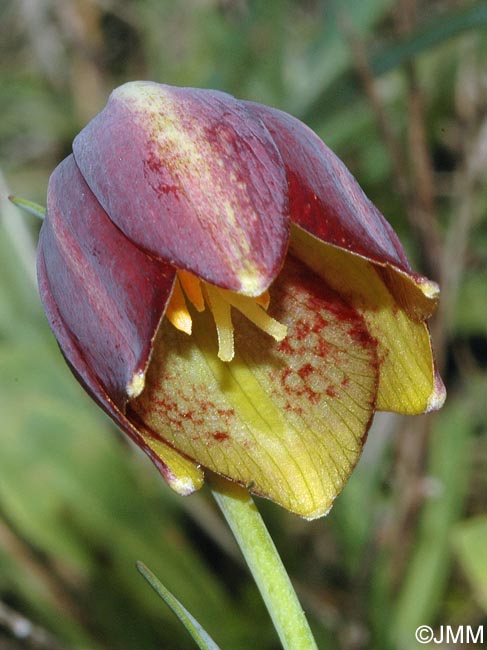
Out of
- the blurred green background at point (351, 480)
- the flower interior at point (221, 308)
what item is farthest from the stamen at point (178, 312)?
the blurred green background at point (351, 480)

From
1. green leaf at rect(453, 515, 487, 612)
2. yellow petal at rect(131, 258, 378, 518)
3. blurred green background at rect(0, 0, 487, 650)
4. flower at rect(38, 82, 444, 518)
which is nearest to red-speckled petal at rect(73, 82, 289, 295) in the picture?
flower at rect(38, 82, 444, 518)

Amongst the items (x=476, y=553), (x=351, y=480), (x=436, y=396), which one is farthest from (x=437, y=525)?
(x=436, y=396)

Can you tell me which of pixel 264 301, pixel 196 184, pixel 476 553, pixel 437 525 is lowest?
pixel 437 525

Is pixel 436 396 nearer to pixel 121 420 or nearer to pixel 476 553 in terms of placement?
pixel 121 420

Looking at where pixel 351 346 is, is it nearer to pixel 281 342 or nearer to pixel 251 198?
pixel 281 342

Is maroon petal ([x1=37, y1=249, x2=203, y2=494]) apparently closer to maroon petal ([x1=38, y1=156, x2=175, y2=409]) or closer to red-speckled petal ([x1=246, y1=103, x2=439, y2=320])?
maroon petal ([x1=38, y1=156, x2=175, y2=409])
